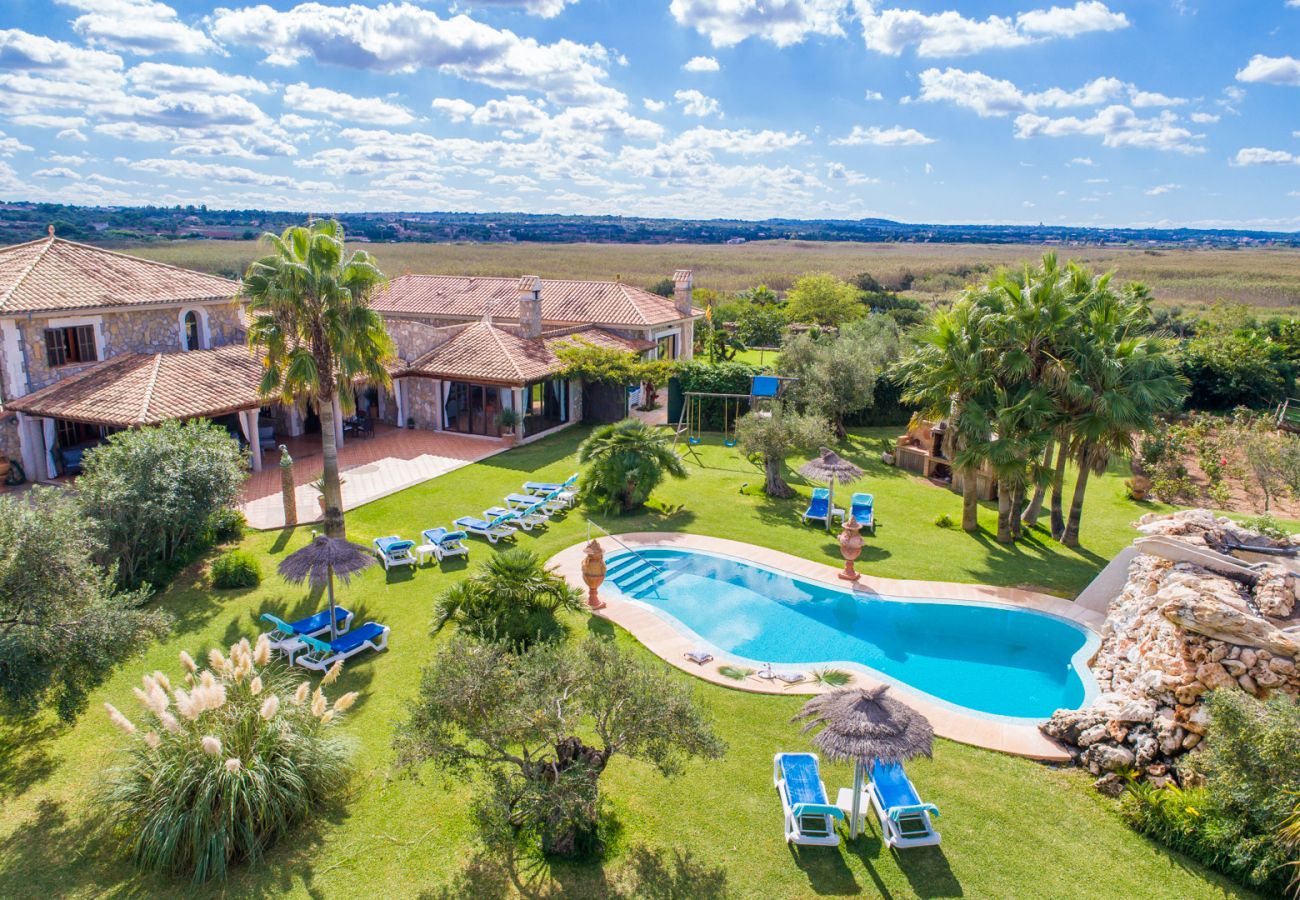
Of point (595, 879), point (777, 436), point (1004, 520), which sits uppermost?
point (777, 436)

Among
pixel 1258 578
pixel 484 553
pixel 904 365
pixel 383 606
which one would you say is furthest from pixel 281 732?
pixel 904 365

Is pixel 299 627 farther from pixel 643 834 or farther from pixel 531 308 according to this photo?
pixel 531 308

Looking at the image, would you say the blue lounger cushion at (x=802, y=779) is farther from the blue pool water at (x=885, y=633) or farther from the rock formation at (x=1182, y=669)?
the rock formation at (x=1182, y=669)

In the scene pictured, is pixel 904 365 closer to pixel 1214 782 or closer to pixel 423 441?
pixel 1214 782

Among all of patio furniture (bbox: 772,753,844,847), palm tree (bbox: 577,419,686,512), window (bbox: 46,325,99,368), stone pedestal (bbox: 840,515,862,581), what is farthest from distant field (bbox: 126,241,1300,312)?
patio furniture (bbox: 772,753,844,847)

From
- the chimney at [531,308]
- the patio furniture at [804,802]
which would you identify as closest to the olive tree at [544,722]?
the patio furniture at [804,802]

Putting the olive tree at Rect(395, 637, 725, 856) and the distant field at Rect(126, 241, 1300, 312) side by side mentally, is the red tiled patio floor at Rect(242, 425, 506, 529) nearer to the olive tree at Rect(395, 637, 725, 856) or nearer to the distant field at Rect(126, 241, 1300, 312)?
the olive tree at Rect(395, 637, 725, 856)

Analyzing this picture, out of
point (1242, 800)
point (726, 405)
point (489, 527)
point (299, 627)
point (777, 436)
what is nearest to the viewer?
point (1242, 800)

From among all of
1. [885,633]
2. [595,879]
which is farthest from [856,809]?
[885,633]
